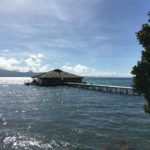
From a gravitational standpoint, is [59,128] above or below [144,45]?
below

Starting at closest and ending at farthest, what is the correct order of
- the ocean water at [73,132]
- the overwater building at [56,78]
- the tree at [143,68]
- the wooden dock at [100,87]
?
the tree at [143,68]
the ocean water at [73,132]
the wooden dock at [100,87]
the overwater building at [56,78]

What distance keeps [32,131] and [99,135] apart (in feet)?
20.0

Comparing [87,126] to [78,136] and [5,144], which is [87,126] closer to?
[78,136]

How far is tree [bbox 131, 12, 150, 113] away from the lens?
53.0 feet

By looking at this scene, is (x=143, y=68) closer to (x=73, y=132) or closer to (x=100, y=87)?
(x=73, y=132)

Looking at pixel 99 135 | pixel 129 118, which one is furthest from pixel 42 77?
pixel 99 135

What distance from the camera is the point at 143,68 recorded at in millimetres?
16125

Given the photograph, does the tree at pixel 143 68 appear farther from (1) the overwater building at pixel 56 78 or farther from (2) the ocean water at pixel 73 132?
(1) the overwater building at pixel 56 78

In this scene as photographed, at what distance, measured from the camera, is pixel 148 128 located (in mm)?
30141

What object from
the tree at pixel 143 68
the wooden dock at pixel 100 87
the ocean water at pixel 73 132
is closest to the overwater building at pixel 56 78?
the wooden dock at pixel 100 87

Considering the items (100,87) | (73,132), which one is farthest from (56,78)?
(73,132)

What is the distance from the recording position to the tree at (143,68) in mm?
16141

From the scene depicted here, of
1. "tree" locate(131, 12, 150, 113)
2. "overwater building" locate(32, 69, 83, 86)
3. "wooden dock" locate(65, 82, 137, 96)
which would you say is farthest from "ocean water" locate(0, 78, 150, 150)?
"overwater building" locate(32, 69, 83, 86)

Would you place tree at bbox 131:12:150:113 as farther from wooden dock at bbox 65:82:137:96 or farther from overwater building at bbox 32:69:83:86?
overwater building at bbox 32:69:83:86
